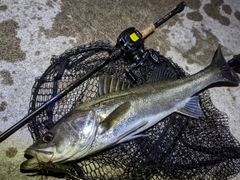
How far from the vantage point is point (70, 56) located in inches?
98.0

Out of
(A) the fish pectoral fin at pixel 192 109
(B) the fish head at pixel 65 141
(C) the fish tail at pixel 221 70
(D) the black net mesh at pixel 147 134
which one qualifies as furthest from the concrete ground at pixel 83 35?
(A) the fish pectoral fin at pixel 192 109

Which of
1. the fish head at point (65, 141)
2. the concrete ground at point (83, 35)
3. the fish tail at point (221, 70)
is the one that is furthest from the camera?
the fish tail at point (221, 70)

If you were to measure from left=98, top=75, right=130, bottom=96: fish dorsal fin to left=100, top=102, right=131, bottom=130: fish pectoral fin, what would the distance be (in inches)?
10.5

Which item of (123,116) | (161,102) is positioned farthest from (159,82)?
(123,116)

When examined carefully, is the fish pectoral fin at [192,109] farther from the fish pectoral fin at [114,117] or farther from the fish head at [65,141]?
the fish head at [65,141]

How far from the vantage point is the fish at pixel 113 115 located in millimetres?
1890

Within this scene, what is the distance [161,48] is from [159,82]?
40.0 inches

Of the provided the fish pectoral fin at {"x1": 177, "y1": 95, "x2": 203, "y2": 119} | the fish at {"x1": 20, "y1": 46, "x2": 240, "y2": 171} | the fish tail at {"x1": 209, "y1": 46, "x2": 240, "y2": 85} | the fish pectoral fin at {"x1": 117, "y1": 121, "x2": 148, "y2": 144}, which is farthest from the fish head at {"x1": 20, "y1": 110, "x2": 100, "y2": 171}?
the fish tail at {"x1": 209, "y1": 46, "x2": 240, "y2": 85}

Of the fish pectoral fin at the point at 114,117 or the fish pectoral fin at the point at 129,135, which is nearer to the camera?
the fish pectoral fin at the point at 114,117

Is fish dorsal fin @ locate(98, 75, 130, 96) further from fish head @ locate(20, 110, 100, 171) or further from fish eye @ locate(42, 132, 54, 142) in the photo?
fish eye @ locate(42, 132, 54, 142)

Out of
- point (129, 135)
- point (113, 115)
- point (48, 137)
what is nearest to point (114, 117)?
point (113, 115)

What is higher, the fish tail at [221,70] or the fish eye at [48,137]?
the fish tail at [221,70]

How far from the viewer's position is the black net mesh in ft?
7.64

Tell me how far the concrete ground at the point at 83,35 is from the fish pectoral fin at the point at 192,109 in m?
0.71
